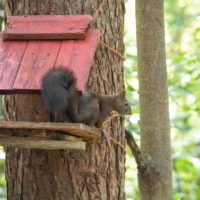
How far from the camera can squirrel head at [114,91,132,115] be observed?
11.1 ft

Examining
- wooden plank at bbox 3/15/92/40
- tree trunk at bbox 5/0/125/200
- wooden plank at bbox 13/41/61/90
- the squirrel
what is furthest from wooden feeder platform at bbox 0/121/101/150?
wooden plank at bbox 3/15/92/40

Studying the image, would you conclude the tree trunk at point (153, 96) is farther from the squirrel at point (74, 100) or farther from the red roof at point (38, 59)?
the red roof at point (38, 59)

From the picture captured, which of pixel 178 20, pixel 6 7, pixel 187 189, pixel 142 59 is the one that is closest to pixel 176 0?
pixel 178 20

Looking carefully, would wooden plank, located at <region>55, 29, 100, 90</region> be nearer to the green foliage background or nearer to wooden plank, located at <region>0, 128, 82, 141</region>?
wooden plank, located at <region>0, 128, 82, 141</region>

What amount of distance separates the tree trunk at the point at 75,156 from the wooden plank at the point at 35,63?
33 cm

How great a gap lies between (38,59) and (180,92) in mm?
4666

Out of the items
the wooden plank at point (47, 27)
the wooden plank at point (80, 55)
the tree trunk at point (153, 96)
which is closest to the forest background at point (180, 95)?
the tree trunk at point (153, 96)

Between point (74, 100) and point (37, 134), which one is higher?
point (74, 100)

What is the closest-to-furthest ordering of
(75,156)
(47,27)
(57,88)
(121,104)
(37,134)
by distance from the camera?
(57,88)
(37,134)
(47,27)
(75,156)
(121,104)

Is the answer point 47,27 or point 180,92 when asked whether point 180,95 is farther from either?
point 47,27

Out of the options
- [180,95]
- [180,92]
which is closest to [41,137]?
[180,92]

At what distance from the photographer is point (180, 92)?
7320 millimetres

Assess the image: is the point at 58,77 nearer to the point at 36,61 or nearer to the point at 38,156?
the point at 36,61

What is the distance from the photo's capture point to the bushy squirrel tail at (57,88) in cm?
254
